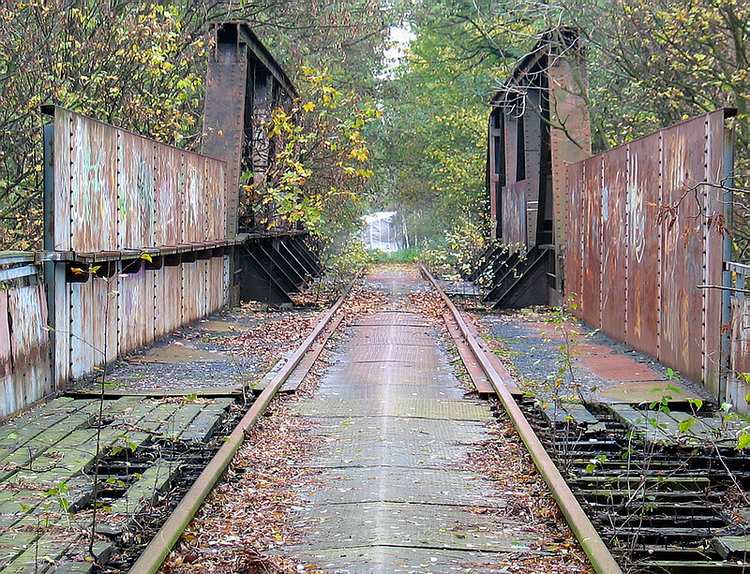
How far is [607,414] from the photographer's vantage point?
8.59m

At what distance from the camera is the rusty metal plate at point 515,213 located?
2195cm

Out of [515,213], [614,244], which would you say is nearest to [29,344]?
[614,244]

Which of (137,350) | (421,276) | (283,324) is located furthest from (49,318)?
(421,276)

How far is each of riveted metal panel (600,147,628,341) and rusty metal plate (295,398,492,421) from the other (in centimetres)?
432

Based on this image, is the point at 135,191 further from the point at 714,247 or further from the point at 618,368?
the point at 714,247

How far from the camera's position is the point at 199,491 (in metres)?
5.74

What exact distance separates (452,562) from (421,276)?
28927 mm

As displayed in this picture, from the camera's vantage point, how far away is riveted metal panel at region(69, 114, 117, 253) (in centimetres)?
938

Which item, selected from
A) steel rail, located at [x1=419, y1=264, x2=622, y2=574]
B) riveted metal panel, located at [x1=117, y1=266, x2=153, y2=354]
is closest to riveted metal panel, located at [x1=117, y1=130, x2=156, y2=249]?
riveted metal panel, located at [x1=117, y1=266, x2=153, y2=354]

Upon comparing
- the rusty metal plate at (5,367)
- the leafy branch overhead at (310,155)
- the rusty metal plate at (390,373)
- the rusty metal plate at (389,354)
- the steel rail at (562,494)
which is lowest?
the steel rail at (562,494)

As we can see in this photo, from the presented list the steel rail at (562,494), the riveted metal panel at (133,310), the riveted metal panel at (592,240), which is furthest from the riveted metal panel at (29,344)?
the riveted metal panel at (592,240)

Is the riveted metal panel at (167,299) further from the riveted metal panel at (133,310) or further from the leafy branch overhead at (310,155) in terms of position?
the leafy branch overhead at (310,155)

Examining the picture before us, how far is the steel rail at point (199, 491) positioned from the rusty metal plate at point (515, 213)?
40.7ft

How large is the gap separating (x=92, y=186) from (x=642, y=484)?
251 inches
